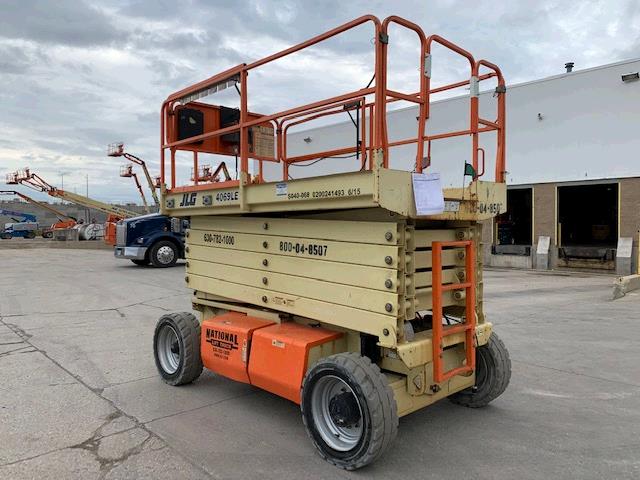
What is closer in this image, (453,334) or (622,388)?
(453,334)

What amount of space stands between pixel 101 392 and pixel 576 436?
13.8 feet

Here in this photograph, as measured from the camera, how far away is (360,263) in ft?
11.8

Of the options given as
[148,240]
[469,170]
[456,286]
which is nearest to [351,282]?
[456,286]

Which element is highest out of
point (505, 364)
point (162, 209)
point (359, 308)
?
point (162, 209)

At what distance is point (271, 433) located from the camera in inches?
154

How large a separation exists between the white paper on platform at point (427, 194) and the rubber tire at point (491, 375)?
65.8 inches

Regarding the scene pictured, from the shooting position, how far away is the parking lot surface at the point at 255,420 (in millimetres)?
3373

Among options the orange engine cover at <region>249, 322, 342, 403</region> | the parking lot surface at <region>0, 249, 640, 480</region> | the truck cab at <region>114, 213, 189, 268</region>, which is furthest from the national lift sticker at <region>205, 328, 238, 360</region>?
the truck cab at <region>114, 213, 189, 268</region>

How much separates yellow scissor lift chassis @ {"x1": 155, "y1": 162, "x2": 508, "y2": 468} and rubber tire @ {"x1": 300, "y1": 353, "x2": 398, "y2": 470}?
0.14 metres

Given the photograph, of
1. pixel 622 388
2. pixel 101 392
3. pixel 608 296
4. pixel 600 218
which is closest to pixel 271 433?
pixel 101 392

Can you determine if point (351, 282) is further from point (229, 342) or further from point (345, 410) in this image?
point (229, 342)

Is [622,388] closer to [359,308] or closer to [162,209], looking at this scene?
[359,308]

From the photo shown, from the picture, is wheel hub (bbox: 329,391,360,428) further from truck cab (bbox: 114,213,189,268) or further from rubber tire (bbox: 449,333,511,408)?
truck cab (bbox: 114,213,189,268)

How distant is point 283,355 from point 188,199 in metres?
1.99
